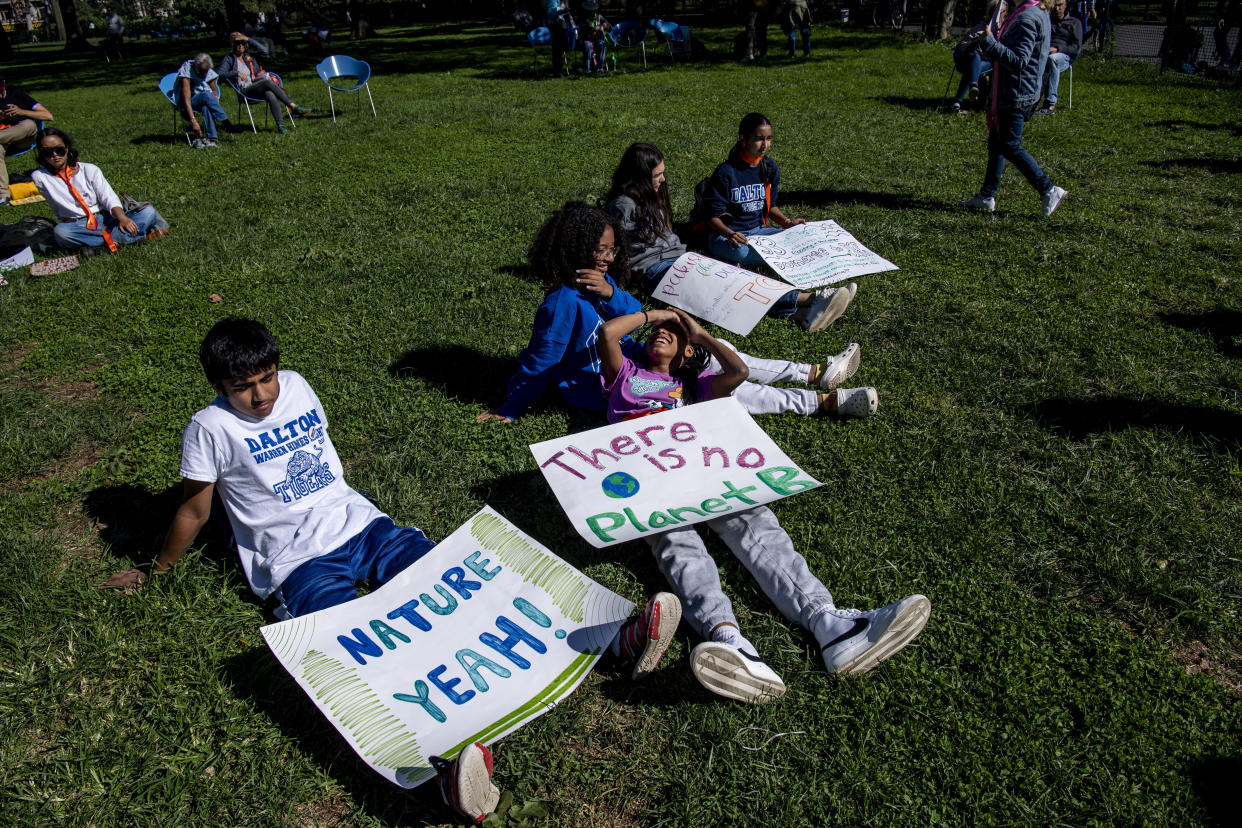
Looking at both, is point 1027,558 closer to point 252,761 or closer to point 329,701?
point 329,701

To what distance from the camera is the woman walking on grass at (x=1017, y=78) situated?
6699mm

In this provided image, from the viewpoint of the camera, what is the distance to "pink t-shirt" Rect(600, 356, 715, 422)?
3748mm

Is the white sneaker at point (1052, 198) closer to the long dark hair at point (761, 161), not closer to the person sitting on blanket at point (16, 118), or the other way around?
the long dark hair at point (761, 161)

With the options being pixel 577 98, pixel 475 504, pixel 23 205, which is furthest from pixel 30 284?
pixel 577 98

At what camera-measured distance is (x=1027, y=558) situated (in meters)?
3.28

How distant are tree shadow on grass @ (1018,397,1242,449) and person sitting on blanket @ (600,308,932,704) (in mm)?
1921

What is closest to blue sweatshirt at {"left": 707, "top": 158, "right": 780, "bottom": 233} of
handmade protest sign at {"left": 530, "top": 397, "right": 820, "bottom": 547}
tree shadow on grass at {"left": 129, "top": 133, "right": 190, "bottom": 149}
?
handmade protest sign at {"left": 530, "top": 397, "right": 820, "bottom": 547}

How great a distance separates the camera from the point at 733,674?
258 centimetres

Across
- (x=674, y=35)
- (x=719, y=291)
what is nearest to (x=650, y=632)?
(x=719, y=291)

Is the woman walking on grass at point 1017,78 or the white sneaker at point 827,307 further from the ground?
the woman walking on grass at point 1017,78

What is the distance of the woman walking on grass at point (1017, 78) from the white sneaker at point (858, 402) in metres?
4.35

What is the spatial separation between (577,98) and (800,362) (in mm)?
11215

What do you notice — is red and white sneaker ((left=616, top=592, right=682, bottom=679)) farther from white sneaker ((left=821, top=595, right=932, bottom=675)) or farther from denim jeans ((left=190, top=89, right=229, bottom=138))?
denim jeans ((left=190, top=89, right=229, bottom=138))

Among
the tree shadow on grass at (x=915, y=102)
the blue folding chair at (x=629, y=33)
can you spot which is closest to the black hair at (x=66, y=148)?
the tree shadow on grass at (x=915, y=102)
